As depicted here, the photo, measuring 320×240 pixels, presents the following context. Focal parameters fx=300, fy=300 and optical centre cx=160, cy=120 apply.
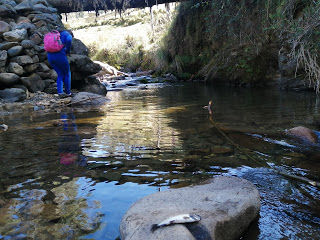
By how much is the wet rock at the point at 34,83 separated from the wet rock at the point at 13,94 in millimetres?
858

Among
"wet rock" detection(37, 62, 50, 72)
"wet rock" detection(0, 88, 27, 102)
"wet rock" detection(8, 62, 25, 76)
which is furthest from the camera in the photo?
"wet rock" detection(37, 62, 50, 72)

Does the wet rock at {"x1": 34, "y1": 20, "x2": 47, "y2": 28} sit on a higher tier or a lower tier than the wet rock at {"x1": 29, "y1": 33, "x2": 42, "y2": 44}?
higher

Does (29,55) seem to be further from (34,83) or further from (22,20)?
(22,20)

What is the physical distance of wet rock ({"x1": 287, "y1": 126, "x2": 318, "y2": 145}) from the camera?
3570 millimetres

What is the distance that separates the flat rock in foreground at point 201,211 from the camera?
1597 millimetres

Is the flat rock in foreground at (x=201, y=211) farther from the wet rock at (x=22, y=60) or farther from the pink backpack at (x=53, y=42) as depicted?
the wet rock at (x=22, y=60)

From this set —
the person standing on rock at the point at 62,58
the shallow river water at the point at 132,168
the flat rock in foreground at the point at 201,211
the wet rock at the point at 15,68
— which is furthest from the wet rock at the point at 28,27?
the flat rock in foreground at the point at 201,211

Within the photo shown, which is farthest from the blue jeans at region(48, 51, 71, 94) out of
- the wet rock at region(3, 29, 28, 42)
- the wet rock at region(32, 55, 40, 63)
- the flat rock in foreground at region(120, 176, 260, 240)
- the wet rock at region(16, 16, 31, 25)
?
the flat rock in foreground at region(120, 176, 260, 240)

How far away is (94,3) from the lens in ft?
46.4

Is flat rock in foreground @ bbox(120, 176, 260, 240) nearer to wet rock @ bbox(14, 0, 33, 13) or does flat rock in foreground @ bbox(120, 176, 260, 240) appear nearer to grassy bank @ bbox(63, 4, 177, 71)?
wet rock @ bbox(14, 0, 33, 13)

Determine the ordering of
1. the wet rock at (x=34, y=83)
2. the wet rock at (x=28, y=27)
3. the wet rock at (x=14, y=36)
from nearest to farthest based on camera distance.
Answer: the wet rock at (x=34, y=83), the wet rock at (x=14, y=36), the wet rock at (x=28, y=27)

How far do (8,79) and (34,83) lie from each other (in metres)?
1.01

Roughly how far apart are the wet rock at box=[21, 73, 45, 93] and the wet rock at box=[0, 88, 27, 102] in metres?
0.86

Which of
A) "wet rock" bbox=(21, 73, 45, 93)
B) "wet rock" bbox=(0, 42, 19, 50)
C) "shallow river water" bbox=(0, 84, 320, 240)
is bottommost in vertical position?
"shallow river water" bbox=(0, 84, 320, 240)
